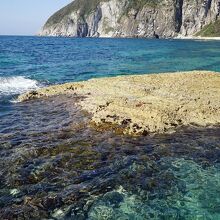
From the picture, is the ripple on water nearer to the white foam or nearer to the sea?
the sea

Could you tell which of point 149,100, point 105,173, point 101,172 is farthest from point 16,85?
point 105,173

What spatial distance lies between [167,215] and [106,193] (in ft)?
7.86

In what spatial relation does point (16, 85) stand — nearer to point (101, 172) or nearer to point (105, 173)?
point (101, 172)

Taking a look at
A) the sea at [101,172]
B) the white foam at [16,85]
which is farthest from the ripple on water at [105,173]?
the white foam at [16,85]

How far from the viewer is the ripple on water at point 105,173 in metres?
12.8

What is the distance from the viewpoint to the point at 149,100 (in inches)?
996

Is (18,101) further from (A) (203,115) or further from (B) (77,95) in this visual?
(A) (203,115)

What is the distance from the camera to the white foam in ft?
119

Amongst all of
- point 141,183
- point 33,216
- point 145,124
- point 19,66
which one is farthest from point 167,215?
point 19,66

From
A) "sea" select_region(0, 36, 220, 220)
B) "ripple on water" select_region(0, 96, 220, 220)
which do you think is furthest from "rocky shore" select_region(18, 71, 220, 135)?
"ripple on water" select_region(0, 96, 220, 220)

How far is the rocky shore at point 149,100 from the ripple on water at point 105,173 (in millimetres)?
1141

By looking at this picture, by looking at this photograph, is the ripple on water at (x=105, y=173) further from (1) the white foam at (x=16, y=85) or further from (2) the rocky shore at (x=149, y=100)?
(1) the white foam at (x=16, y=85)

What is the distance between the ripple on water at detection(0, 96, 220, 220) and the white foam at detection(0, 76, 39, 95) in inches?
577

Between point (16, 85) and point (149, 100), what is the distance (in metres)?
18.9
